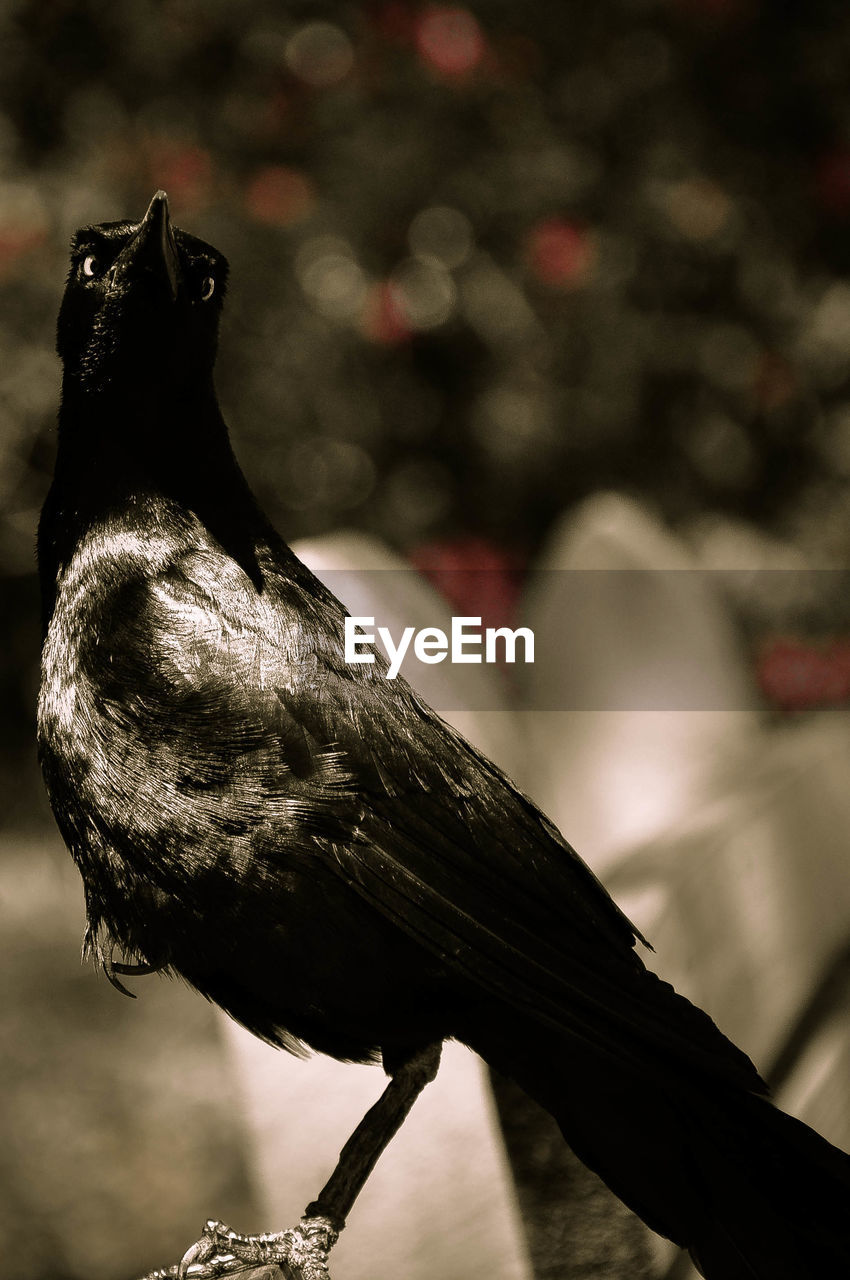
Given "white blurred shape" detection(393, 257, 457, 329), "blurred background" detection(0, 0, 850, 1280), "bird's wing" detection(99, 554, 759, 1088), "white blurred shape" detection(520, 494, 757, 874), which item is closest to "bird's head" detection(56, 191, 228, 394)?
"bird's wing" detection(99, 554, 759, 1088)

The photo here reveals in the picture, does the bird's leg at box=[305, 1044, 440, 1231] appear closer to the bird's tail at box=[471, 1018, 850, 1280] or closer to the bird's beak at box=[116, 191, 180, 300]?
the bird's tail at box=[471, 1018, 850, 1280]

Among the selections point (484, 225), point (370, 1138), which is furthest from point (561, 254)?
point (370, 1138)

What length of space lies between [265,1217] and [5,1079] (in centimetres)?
32

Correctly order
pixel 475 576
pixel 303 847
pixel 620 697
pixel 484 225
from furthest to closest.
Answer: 1. pixel 484 225
2. pixel 475 576
3. pixel 620 697
4. pixel 303 847

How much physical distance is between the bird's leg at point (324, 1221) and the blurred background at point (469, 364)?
0.91 ft

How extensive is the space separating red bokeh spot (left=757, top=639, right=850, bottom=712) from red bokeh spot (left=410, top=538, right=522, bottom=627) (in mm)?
302

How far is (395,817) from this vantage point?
73 cm

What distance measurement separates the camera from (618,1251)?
965mm

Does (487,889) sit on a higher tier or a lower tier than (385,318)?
lower

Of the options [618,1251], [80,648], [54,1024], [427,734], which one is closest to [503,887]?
[427,734]

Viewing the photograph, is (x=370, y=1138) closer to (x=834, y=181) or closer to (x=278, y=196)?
(x=278, y=196)

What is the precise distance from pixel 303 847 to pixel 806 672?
766 mm

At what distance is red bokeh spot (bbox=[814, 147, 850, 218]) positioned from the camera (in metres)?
1.27

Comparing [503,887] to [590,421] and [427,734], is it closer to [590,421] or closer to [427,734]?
[427,734]
